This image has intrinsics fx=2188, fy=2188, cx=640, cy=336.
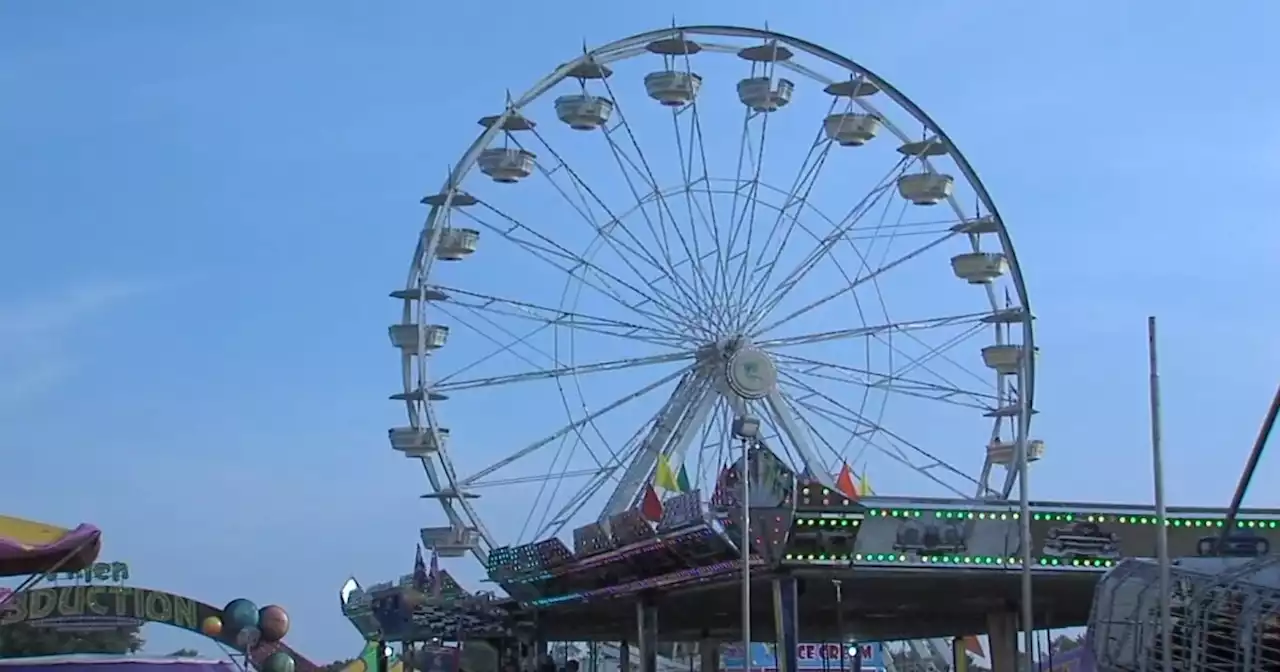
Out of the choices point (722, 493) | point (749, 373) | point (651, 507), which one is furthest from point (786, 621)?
point (749, 373)

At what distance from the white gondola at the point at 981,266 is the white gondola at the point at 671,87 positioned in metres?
6.89

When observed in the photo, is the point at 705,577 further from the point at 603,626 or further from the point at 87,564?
the point at 603,626

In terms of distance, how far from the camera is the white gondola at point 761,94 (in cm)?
4494

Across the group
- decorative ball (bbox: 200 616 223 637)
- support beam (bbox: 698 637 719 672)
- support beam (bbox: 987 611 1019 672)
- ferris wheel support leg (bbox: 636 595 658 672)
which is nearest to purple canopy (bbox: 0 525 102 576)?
ferris wheel support leg (bbox: 636 595 658 672)

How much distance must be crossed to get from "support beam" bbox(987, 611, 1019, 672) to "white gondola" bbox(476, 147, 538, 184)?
523 inches

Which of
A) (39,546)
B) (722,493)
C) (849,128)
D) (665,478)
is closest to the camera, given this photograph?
(39,546)

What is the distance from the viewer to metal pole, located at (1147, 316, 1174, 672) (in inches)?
783

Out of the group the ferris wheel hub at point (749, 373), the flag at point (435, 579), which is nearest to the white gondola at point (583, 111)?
the ferris wheel hub at point (749, 373)

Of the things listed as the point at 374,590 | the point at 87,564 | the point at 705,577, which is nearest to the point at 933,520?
the point at 705,577

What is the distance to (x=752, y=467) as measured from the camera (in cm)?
3425

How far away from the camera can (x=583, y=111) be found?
146ft

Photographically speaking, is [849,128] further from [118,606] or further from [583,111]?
[118,606]

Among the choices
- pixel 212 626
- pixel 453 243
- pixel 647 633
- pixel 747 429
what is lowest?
pixel 647 633

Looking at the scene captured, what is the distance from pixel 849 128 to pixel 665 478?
9.52 metres
